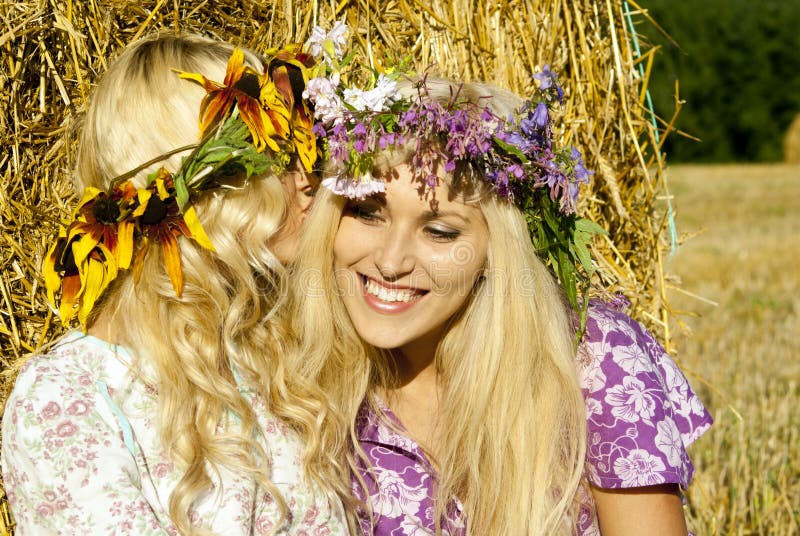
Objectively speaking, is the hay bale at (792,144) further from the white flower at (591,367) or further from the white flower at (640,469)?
the white flower at (640,469)

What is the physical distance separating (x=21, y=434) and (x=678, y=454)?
67.1 inches

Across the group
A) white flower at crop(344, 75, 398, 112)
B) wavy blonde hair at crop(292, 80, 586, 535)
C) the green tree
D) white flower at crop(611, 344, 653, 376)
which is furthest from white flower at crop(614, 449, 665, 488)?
the green tree

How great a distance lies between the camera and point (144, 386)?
7.35ft

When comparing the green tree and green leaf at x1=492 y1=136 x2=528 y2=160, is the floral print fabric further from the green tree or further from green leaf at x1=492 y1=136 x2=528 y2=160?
the green tree

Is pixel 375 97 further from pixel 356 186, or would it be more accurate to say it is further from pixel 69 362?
pixel 69 362

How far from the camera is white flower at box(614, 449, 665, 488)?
2.43 meters

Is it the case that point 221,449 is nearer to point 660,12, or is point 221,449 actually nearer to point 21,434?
point 21,434

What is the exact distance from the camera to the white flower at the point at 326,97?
7.84 ft

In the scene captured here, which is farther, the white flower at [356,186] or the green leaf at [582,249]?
the green leaf at [582,249]

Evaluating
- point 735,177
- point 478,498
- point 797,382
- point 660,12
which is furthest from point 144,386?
point 660,12

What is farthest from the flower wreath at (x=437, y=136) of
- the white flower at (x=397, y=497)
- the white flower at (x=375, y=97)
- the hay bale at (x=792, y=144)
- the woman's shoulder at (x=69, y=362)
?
the hay bale at (x=792, y=144)

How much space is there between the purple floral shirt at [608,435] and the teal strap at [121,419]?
73 centimetres

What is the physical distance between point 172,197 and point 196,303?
0.29 m

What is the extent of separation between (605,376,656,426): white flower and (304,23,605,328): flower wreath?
51 cm
